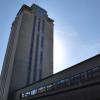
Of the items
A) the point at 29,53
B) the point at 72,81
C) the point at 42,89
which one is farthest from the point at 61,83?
the point at 29,53

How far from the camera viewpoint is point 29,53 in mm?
70875

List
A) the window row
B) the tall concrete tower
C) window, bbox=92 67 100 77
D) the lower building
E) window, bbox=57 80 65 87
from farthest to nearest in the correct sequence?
1. the tall concrete tower
2. window, bbox=57 80 65 87
3. the window row
4. window, bbox=92 67 100 77
5. the lower building

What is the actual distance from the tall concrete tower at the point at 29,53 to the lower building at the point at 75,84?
87.3ft

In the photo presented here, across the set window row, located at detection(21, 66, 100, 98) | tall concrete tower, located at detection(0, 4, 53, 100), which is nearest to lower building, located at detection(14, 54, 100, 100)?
window row, located at detection(21, 66, 100, 98)

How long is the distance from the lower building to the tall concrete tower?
26.6 metres

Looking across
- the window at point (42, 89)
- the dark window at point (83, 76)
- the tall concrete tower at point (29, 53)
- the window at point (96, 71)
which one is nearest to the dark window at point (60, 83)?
the dark window at point (83, 76)

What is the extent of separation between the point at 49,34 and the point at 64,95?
59.2m

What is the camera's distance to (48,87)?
3597 centimetres

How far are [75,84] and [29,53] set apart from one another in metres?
45.7

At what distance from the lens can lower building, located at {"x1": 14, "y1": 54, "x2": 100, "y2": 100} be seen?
25.0 metres

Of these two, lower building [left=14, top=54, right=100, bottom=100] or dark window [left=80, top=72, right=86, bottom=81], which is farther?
dark window [left=80, top=72, right=86, bottom=81]

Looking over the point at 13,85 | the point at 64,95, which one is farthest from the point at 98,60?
the point at 13,85

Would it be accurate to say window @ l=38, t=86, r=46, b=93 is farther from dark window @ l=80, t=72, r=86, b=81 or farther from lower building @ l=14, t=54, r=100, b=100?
dark window @ l=80, t=72, r=86, b=81

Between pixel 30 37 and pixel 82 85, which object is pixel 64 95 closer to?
pixel 82 85
